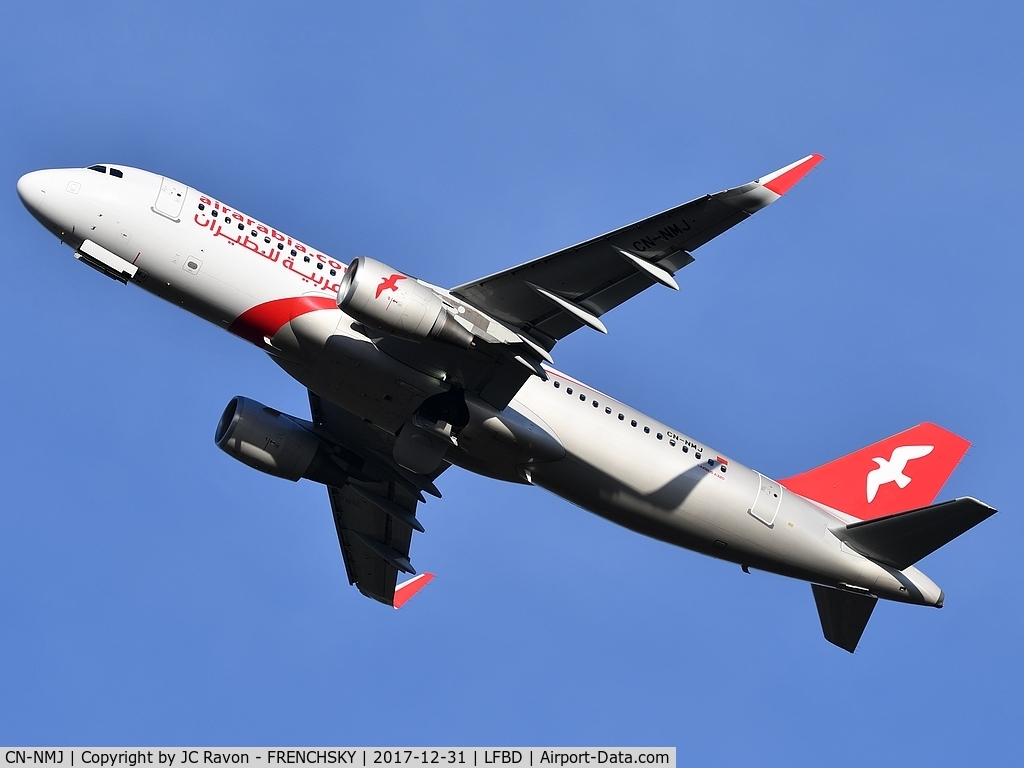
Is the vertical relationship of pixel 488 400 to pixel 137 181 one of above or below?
below

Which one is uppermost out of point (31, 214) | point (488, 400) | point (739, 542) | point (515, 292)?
point (31, 214)

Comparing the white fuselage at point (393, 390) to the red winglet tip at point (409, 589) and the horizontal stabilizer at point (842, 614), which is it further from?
the red winglet tip at point (409, 589)

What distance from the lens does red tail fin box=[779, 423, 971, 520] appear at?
36.5 m

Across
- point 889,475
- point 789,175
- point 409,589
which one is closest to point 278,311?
point 789,175

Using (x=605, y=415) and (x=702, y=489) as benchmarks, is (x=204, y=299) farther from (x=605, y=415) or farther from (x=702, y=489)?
(x=702, y=489)

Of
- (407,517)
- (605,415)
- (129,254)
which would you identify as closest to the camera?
(129,254)

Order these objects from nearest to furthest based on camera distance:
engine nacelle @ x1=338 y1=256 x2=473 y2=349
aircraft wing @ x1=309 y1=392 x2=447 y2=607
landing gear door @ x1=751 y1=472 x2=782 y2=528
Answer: engine nacelle @ x1=338 y1=256 x2=473 y2=349, landing gear door @ x1=751 y1=472 x2=782 y2=528, aircraft wing @ x1=309 y1=392 x2=447 y2=607

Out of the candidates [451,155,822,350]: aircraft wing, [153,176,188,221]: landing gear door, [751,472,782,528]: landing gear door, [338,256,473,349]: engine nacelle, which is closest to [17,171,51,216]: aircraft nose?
[153,176,188,221]: landing gear door

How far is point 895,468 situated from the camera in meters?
37.3

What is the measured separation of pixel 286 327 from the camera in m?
30.6

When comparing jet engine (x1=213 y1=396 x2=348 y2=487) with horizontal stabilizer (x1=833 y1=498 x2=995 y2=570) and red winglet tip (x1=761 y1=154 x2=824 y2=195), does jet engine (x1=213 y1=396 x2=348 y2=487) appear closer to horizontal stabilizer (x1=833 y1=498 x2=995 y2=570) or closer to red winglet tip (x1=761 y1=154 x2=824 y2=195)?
horizontal stabilizer (x1=833 y1=498 x2=995 y2=570)

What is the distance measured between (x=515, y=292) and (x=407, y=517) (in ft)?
38.3

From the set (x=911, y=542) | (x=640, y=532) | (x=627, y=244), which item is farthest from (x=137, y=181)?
(x=911, y=542)
